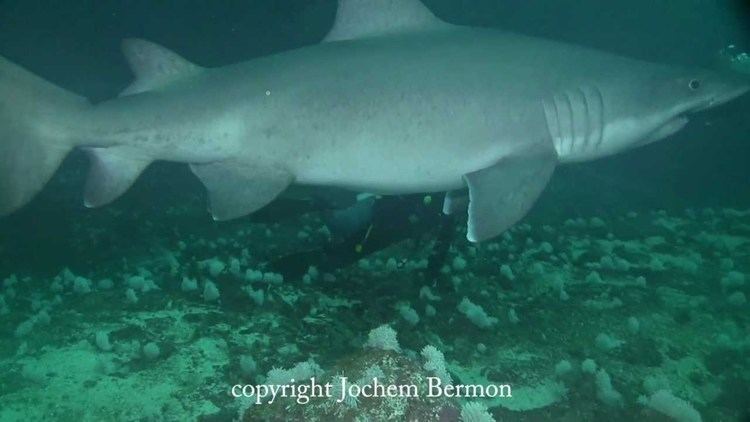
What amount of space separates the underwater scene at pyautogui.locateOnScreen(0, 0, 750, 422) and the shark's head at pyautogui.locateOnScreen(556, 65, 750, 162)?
0.9 inches

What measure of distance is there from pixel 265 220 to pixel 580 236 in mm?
6523

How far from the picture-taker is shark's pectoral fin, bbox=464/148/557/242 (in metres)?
4.77

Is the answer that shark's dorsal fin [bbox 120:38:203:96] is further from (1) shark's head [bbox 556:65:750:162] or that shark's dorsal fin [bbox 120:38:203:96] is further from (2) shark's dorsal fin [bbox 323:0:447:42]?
(1) shark's head [bbox 556:65:750:162]

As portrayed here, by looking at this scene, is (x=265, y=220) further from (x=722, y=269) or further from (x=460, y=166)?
(x=722, y=269)

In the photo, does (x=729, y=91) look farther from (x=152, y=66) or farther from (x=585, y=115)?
(x=152, y=66)

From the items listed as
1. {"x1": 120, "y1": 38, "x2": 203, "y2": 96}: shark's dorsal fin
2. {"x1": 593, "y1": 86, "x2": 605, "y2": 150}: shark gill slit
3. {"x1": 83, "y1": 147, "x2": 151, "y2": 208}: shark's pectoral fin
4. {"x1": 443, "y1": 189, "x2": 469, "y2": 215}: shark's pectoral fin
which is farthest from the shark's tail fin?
{"x1": 593, "y1": 86, "x2": 605, "y2": 150}: shark gill slit

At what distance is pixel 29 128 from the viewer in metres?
4.92

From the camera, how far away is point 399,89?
5148mm

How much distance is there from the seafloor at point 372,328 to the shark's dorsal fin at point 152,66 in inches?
99.0

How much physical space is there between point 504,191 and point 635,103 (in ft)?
6.43

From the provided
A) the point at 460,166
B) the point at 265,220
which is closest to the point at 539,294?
the point at 460,166

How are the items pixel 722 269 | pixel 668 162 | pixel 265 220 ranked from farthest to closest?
1. pixel 668 162
2. pixel 722 269
3. pixel 265 220

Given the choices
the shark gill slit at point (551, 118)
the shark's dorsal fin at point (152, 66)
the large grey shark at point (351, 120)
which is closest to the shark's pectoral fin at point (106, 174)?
the large grey shark at point (351, 120)

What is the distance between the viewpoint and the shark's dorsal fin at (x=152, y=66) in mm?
5348
